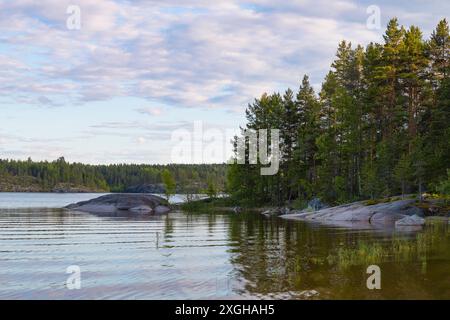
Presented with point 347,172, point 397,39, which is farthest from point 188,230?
point 397,39

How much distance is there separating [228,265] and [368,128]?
4350 cm

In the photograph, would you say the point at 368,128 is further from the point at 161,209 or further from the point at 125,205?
the point at 125,205

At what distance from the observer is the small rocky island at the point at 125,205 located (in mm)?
68562

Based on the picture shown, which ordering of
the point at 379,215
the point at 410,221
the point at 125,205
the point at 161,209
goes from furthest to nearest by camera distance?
the point at 161,209 < the point at 125,205 < the point at 379,215 < the point at 410,221

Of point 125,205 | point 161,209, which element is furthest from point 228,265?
point 161,209

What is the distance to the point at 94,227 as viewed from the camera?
39.9m

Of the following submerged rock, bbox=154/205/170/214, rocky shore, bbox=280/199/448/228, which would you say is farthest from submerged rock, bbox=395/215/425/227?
submerged rock, bbox=154/205/170/214

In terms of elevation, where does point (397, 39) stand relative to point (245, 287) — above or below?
above

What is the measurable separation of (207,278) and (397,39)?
48.2m

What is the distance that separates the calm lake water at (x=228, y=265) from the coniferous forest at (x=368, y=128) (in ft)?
52.8

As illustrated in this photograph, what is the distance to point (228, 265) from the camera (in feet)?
66.0

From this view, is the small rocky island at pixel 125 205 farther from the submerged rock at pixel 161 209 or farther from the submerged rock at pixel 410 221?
the submerged rock at pixel 410 221

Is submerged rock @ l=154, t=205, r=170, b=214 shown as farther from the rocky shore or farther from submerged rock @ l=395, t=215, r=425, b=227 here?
submerged rock @ l=395, t=215, r=425, b=227
